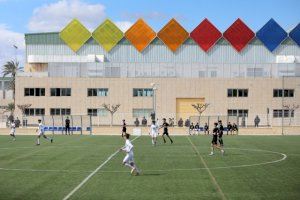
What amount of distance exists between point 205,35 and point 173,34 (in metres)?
5.88

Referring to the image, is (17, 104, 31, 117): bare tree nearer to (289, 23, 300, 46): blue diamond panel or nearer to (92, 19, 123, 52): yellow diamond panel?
(92, 19, 123, 52): yellow diamond panel

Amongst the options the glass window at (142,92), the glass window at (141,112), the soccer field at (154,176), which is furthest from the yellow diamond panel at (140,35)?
the soccer field at (154,176)

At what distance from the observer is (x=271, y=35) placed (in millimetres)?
101250

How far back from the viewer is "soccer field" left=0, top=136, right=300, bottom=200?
706 inches

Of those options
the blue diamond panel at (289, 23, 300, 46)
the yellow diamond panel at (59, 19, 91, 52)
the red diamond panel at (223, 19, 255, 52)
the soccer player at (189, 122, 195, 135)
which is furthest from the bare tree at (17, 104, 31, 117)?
the blue diamond panel at (289, 23, 300, 46)

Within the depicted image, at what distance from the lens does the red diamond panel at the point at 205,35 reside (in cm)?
10000

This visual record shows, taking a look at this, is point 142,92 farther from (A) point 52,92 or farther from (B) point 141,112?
(A) point 52,92

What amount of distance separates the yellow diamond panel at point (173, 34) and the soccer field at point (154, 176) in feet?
221

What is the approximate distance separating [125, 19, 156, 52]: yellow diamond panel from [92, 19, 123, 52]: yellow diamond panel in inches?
71.9

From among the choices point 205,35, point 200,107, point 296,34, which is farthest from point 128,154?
point 296,34

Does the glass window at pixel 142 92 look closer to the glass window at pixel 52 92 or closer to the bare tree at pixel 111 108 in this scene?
the bare tree at pixel 111 108

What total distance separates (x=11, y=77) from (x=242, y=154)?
337 ft

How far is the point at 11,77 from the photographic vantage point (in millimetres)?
128125

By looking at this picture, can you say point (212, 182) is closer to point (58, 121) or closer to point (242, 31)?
point (58, 121)
